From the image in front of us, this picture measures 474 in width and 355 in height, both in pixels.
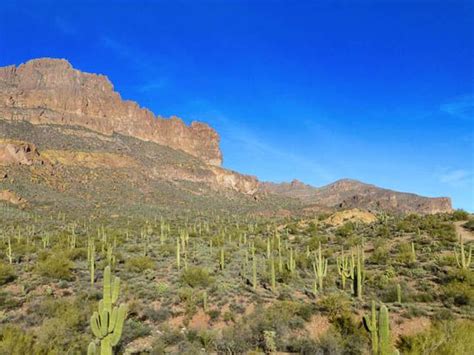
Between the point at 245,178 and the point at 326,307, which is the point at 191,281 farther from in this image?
the point at 245,178

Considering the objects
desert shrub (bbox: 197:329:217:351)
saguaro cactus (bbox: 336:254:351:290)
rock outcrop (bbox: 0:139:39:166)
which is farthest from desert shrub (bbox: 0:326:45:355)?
rock outcrop (bbox: 0:139:39:166)

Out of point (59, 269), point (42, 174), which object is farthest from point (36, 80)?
point (59, 269)

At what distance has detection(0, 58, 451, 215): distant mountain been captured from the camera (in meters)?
66.7

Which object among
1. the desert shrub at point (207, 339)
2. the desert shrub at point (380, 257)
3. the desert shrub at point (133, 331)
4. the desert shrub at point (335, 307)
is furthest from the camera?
the desert shrub at point (380, 257)

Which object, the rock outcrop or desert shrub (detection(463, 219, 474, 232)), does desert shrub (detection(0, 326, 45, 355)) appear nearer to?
desert shrub (detection(463, 219, 474, 232))

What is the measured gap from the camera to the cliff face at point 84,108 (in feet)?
330

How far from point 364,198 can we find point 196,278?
2766 inches

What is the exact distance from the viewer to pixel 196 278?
18.1 m

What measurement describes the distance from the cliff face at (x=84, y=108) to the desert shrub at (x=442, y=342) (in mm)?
99634

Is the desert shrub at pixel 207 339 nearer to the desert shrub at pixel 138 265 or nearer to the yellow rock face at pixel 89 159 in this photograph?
the desert shrub at pixel 138 265

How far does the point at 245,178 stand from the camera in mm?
Result: 114188

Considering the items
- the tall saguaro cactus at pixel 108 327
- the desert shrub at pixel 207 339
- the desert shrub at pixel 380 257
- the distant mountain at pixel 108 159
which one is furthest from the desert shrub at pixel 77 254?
the distant mountain at pixel 108 159

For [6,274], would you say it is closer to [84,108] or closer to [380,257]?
[380,257]

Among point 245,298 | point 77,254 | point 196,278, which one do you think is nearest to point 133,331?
point 245,298
